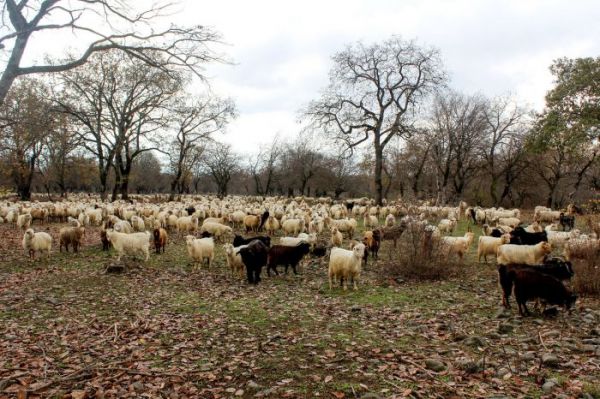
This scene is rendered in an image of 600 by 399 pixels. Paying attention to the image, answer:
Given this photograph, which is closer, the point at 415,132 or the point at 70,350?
the point at 70,350

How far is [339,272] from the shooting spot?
422 inches

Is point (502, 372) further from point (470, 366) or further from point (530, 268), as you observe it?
point (530, 268)

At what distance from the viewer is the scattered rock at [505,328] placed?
700 centimetres

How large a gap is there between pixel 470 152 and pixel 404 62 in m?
14.2

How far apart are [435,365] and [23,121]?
13133 millimetres

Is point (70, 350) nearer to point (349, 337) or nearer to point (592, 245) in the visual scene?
point (349, 337)

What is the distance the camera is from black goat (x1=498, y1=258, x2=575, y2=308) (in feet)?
27.2

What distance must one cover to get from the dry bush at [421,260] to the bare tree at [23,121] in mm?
11523

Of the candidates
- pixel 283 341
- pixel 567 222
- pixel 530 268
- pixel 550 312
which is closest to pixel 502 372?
pixel 550 312

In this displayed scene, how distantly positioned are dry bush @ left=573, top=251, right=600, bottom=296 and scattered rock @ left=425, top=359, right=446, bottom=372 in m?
5.67

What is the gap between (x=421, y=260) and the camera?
11.9 metres

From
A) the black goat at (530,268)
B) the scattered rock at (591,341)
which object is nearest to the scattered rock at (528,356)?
the scattered rock at (591,341)

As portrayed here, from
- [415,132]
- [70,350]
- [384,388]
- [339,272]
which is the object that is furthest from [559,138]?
[70,350]

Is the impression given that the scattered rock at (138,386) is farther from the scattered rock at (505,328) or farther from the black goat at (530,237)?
the black goat at (530,237)
